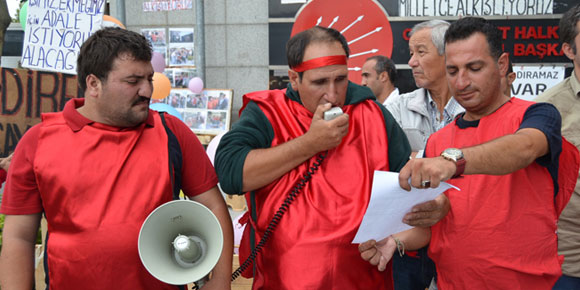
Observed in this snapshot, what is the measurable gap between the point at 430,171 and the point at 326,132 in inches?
16.4

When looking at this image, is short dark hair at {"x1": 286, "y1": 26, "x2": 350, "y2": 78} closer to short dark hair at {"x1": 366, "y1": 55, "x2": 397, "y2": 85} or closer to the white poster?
short dark hair at {"x1": 366, "y1": 55, "x2": 397, "y2": 85}

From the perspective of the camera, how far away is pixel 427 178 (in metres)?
1.42

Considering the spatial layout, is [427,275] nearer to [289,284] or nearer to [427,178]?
[289,284]

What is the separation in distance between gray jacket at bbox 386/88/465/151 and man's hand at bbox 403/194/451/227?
3.84 feet

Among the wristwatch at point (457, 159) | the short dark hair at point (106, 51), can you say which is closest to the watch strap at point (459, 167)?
the wristwatch at point (457, 159)

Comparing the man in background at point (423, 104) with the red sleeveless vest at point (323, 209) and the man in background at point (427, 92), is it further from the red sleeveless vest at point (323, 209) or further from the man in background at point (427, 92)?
the red sleeveless vest at point (323, 209)

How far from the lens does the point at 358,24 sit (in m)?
8.18

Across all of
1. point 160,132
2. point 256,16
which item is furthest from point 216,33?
point 160,132

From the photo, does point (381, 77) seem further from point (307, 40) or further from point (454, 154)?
point (454, 154)

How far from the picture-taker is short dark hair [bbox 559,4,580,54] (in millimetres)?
2520

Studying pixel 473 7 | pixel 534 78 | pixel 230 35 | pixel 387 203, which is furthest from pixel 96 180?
pixel 534 78

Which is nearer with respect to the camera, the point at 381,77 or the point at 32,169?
the point at 32,169

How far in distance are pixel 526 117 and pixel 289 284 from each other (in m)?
1.06

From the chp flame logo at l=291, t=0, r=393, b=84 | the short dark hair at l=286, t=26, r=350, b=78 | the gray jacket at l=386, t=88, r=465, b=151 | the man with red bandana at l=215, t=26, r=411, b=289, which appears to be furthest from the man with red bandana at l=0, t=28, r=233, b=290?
the chp flame logo at l=291, t=0, r=393, b=84
